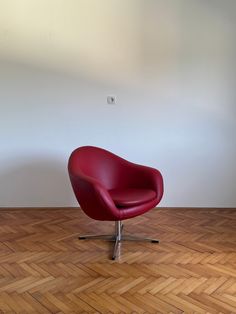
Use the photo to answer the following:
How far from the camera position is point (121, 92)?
3715 mm

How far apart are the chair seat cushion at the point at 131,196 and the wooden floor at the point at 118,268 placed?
0.43 m

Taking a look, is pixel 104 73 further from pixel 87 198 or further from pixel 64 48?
pixel 87 198

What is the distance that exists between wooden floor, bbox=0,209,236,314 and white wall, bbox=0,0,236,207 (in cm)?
57

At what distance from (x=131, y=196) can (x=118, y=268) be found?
0.61 m

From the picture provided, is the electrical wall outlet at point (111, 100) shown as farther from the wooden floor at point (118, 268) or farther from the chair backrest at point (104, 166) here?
the wooden floor at point (118, 268)

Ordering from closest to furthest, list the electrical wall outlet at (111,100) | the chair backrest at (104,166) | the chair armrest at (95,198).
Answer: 1. the chair armrest at (95,198)
2. the chair backrest at (104,166)
3. the electrical wall outlet at (111,100)

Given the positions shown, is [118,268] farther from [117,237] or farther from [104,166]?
[104,166]

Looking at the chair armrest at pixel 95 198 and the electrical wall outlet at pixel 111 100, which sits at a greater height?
the electrical wall outlet at pixel 111 100

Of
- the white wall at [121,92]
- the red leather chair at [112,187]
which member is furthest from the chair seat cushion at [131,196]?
the white wall at [121,92]

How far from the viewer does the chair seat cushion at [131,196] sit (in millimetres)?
2658

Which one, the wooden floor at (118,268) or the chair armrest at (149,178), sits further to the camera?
Answer: the chair armrest at (149,178)

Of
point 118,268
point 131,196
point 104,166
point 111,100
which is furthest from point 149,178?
point 111,100

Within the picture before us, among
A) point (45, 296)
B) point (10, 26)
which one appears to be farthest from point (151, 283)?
point (10, 26)

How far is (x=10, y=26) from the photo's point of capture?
3.59 m
